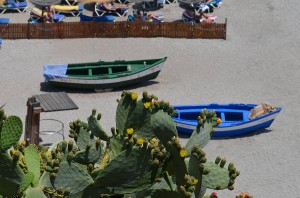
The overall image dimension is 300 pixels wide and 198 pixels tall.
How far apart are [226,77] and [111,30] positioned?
6604 millimetres

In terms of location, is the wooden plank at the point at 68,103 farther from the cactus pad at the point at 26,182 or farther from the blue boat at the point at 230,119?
the cactus pad at the point at 26,182

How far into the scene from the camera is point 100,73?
2939cm

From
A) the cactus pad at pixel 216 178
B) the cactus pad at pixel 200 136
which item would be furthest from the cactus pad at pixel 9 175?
the cactus pad at pixel 216 178

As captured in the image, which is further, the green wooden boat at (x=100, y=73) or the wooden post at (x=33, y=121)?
the green wooden boat at (x=100, y=73)

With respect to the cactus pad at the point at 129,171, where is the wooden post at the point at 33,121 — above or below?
below

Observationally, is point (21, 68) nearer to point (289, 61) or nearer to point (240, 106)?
point (240, 106)

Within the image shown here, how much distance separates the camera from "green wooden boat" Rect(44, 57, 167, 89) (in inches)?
1133

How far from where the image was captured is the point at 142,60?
29719 millimetres

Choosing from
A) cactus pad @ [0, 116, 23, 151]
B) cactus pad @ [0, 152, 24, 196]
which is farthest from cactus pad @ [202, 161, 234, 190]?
cactus pad @ [0, 116, 23, 151]

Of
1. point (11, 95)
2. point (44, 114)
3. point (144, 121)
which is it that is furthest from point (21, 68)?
point (144, 121)

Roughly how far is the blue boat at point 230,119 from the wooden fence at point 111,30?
8.94m

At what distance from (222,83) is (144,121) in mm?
23420

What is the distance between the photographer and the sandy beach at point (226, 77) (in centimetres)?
2428

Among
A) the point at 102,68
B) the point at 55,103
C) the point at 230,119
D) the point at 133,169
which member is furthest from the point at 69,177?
the point at 102,68
